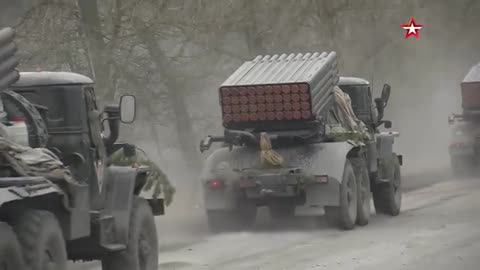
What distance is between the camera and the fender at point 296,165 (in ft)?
54.2

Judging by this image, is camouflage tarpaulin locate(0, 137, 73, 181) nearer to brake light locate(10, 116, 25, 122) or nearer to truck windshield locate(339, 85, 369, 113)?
brake light locate(10, 116, 25, 122)

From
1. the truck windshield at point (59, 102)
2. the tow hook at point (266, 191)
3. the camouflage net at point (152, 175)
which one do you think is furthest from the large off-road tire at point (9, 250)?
the tow hook at point (266, 191)

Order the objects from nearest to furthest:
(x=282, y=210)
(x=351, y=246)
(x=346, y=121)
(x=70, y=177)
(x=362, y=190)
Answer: (x=70, y=177), (x=351, y=246), (x=282, y=210), (x=362, y=190), (x=346, y=121)

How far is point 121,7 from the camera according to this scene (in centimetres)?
2148

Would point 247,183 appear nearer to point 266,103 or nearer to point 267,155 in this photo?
point 267,155

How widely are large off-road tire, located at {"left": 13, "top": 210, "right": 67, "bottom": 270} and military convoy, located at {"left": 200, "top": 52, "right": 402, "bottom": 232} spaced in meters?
7.79

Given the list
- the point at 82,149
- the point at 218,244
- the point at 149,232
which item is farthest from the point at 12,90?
the point at 218,244

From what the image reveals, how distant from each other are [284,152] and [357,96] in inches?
122

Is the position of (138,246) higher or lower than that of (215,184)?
lower

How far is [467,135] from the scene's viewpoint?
26.7 metres

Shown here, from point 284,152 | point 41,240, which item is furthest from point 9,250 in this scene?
point 284,152

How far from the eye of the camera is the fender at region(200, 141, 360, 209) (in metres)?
16.5

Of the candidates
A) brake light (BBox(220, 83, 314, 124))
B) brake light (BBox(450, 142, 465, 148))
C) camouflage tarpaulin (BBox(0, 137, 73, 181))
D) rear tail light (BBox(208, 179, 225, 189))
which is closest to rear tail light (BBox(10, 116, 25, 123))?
Answer: camouflage tarpaulin (BBox(0, 137, 73, 181))

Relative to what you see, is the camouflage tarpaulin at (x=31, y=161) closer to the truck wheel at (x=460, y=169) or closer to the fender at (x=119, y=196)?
the fender at (x=119, y=196)
